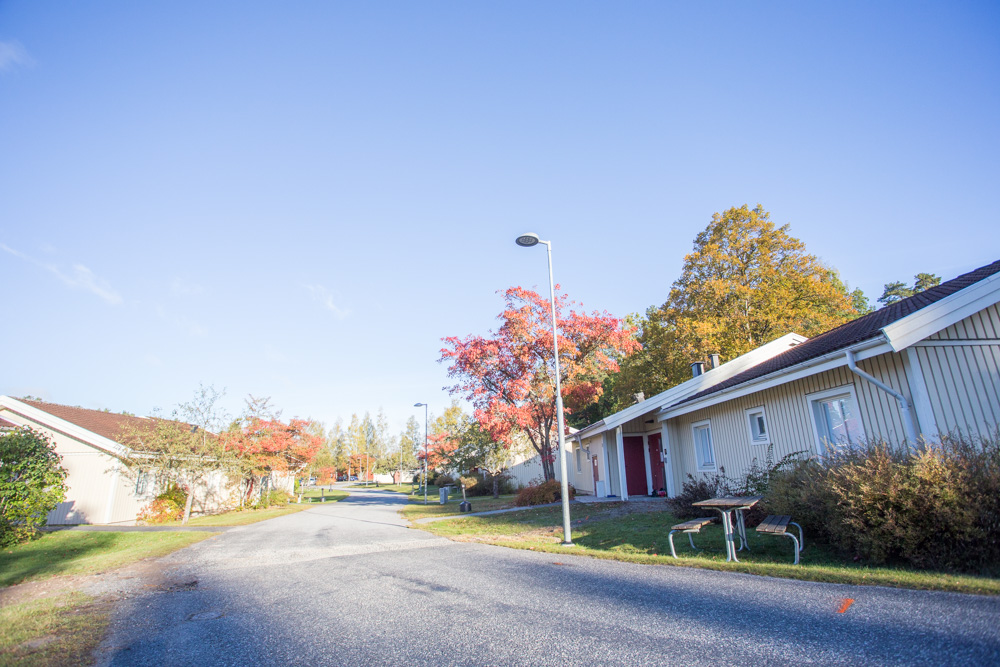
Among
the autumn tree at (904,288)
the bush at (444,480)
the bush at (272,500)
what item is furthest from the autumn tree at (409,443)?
the autumn tree at (904,288)

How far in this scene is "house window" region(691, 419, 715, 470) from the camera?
15586 millimetres

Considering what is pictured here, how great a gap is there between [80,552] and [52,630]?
9846 mm

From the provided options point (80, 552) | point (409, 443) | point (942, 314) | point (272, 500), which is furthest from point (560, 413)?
point (409, 443)

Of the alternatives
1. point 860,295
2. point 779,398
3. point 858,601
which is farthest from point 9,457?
point 860,295

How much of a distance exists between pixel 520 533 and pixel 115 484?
18.8m

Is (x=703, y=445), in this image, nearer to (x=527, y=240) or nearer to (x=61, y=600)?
(x=527, y=240)

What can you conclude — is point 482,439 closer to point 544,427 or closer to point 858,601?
point 544,427

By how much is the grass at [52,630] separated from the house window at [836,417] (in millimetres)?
12120

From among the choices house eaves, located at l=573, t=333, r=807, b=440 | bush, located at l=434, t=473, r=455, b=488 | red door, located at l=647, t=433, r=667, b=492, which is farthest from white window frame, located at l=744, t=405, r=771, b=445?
bush, located at l=434, t=473, r=455, b=488

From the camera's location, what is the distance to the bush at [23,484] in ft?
39.7

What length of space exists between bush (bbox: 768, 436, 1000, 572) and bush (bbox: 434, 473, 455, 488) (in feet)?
143

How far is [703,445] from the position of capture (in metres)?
16.2

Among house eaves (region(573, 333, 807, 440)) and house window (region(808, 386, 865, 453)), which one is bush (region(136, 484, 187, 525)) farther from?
house window (region(808, 386, 865, 453))

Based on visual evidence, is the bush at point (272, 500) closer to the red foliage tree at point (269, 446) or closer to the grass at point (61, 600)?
the red foliage tree at point (269, 446)
